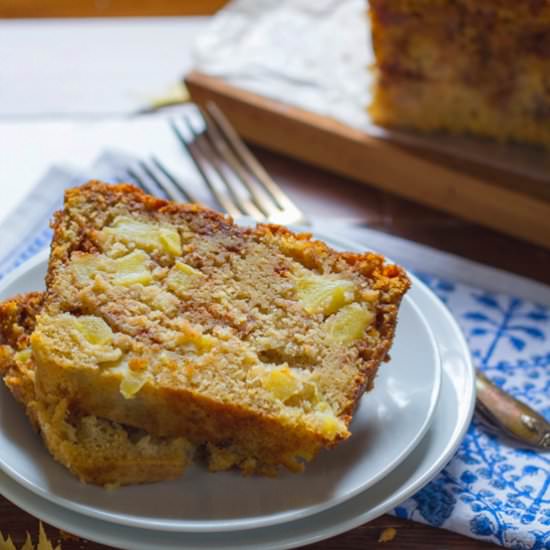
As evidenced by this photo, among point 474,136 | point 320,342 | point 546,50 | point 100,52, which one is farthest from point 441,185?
point 100,52

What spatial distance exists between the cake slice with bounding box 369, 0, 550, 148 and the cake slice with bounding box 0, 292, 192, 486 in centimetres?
189

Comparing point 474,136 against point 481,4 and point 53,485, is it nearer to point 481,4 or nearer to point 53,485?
point 481,4

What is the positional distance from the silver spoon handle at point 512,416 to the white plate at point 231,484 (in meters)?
0.31

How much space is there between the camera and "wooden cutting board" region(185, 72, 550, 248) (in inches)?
127

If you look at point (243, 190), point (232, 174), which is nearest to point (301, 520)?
point (243, 190)

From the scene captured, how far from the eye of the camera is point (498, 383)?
2.60m

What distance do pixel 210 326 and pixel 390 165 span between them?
4.95 ft

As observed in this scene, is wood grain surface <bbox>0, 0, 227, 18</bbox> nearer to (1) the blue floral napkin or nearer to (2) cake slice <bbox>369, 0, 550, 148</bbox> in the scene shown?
(2) cake slice <bbox>369, 0, 550, 148</bbox>

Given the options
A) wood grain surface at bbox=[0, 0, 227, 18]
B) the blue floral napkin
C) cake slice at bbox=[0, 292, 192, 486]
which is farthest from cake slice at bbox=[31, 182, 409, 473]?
wood grain surface at bbox=[0, 0, 227, 18]

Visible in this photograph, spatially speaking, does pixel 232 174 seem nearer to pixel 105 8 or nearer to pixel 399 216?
pixel 399 216

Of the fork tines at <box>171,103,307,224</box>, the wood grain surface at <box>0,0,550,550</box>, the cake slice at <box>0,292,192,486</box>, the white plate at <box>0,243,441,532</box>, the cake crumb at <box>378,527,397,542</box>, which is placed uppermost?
the cake slice at <box>0,292,192,486</box>

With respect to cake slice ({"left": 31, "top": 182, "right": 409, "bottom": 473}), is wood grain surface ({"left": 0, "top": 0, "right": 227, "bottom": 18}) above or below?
below

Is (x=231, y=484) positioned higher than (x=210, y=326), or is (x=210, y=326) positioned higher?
(x=210, y=326)

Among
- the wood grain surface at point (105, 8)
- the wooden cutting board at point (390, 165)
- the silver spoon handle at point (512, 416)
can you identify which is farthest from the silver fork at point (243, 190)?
the wood grain surface at point (105, 8)
